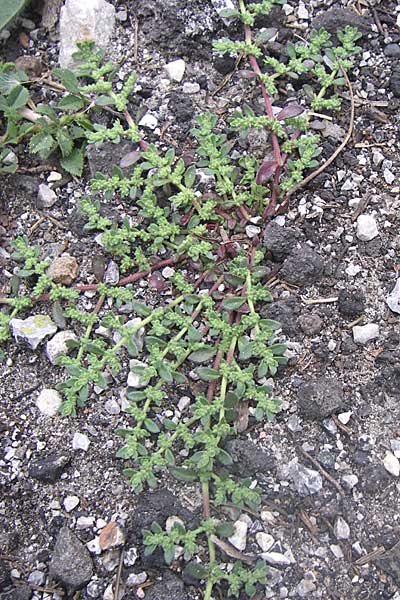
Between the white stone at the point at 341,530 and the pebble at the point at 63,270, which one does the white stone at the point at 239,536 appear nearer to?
the white stone at the point at 341,530

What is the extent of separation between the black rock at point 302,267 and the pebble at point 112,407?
67 cm

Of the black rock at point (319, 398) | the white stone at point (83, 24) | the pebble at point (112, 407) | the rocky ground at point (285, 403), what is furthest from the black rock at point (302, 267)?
the white stone at point (83, 24)

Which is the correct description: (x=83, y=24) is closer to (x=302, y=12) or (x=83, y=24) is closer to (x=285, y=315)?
(x=302, y=12)

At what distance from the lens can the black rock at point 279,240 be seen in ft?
7.89

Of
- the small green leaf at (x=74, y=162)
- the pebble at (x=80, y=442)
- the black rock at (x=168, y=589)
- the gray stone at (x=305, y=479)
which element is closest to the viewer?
the black rock at (x=168, y=589)

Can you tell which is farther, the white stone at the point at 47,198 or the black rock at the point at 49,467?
the white stone at the point at 47,198

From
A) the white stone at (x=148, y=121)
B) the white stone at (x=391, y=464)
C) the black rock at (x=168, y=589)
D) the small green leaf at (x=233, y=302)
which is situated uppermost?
the white stone at (x=148, y=121)

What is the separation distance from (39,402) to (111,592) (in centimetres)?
62

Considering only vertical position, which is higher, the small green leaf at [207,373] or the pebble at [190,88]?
the pebble at [190,88]

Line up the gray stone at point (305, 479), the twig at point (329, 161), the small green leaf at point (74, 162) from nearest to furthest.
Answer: the gray stone at point (305, 479) → the twig at point (329, 161) → the small green leaf at point (74, 162)

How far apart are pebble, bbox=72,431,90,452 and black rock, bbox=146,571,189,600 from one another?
1.49 feet

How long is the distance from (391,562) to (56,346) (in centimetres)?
119

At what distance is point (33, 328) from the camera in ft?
7.91

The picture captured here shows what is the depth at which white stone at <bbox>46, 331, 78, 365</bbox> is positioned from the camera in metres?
2.38
